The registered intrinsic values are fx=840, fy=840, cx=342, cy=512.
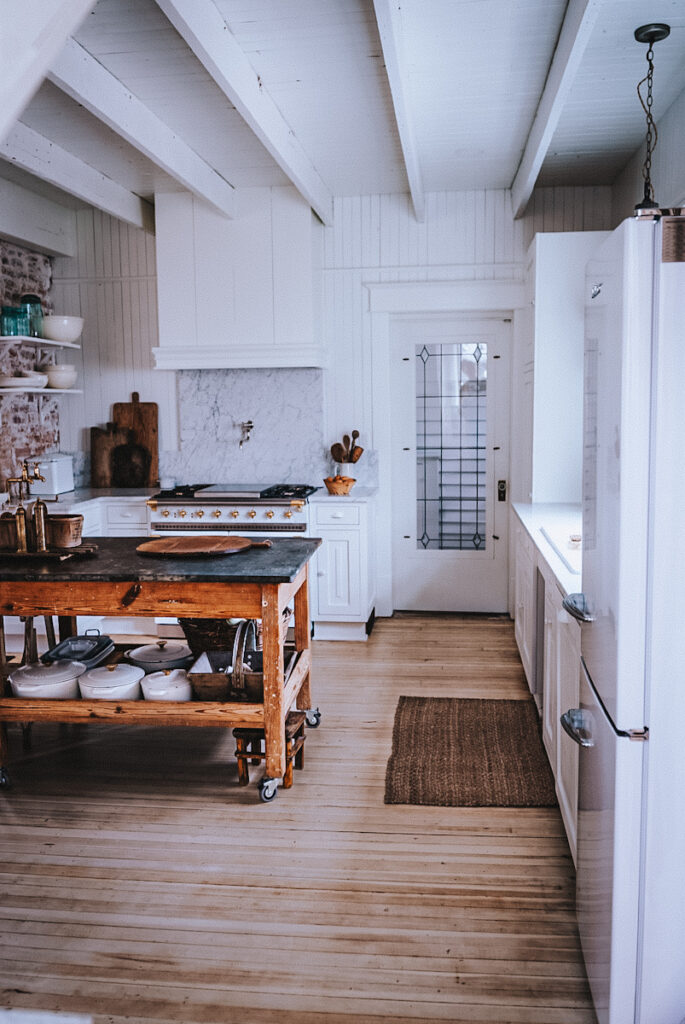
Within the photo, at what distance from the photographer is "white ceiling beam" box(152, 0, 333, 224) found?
2.86 metres

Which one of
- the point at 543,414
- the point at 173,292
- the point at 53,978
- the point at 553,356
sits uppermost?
the point at 173,292

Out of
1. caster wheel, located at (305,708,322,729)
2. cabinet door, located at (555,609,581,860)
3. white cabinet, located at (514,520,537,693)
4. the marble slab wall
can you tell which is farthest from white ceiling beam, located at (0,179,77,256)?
cabinet door, located at (555,609,581,860)

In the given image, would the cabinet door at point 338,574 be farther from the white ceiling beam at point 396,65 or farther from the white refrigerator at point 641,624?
the white refrigerator at point 641,624

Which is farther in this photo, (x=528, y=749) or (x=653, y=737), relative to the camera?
(x=528, y=749)

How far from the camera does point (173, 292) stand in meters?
5.86

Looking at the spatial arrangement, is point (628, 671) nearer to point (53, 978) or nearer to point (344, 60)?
point (53, 978)

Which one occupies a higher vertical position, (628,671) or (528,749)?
(628,671)

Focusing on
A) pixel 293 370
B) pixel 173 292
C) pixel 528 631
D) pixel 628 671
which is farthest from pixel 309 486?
pixel 628 671

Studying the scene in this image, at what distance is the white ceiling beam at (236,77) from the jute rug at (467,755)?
2.93 meters

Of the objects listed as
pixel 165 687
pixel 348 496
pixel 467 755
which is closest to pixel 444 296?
pixel 348 496

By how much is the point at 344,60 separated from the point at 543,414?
2338mm

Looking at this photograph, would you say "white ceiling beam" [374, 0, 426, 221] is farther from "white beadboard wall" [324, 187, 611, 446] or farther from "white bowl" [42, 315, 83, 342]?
"white bowl" [42, 315, 83, 342]

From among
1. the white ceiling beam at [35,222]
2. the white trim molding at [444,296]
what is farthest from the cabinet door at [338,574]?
the white ceiling beam at [35,222]

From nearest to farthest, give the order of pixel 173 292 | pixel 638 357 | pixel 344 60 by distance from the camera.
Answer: pixel 638 357 → pixel 344 60 → pixel 173 292
